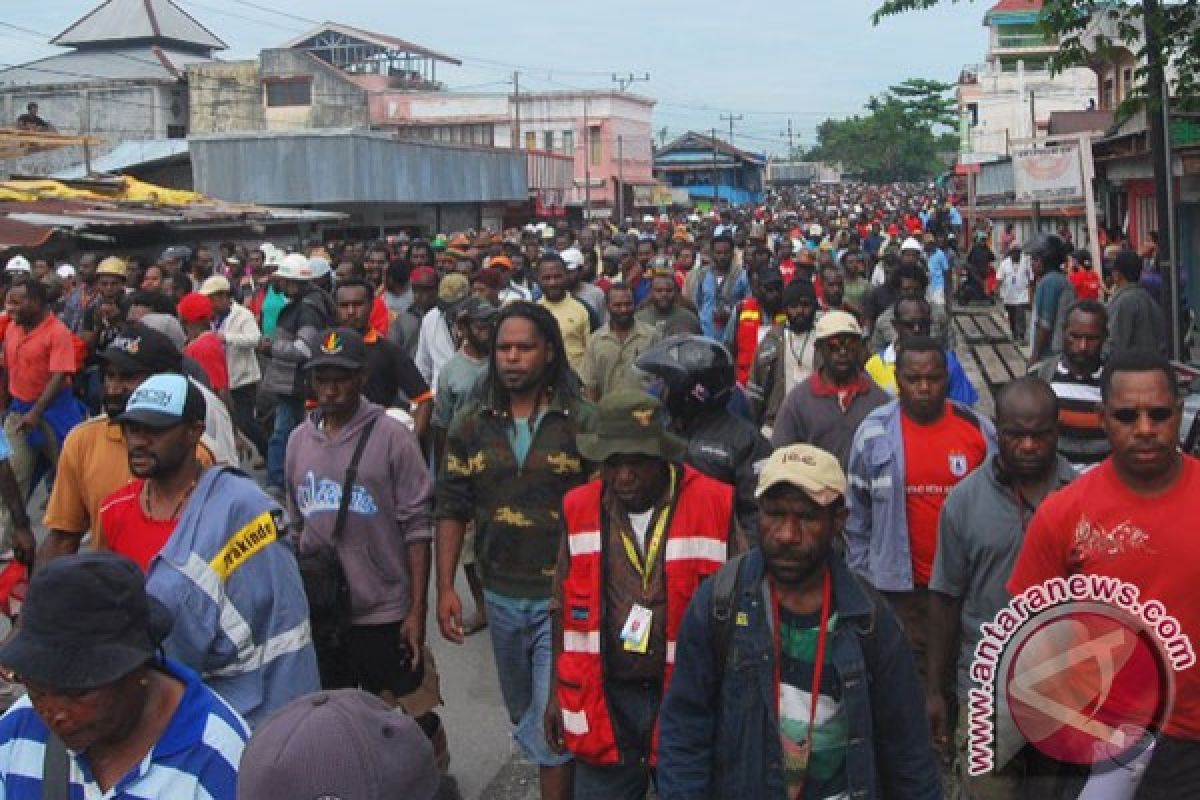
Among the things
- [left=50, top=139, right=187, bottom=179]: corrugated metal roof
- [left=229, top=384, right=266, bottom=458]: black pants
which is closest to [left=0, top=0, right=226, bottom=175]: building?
[left=50, top=139, right=187, bottom=179]: corrugated metal roof

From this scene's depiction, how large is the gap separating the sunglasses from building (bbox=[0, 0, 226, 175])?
149 feet

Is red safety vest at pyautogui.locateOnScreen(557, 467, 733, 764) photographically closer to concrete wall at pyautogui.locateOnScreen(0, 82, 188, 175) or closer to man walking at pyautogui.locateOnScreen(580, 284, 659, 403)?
man walking at pyautogui.locateOnScreen(580, 284, 659, 403)

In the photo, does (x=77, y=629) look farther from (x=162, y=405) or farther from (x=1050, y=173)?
(x=1050, y=173)

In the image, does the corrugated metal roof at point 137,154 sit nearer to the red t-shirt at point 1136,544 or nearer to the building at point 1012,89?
the building at point 1012,89

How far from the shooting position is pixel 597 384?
9469mm

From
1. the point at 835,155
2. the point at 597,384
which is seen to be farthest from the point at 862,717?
the point at 835,155

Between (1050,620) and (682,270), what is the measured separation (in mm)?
Result: 12971

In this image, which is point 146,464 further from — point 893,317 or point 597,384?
point 597,384

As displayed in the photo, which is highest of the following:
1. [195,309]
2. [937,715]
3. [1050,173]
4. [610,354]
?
[1050,173]

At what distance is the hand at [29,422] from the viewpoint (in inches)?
348

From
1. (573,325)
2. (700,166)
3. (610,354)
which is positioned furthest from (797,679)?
(700,166)

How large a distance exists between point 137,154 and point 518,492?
31078 mm

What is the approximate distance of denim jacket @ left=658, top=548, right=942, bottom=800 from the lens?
337cm

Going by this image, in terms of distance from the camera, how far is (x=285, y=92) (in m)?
54.8
